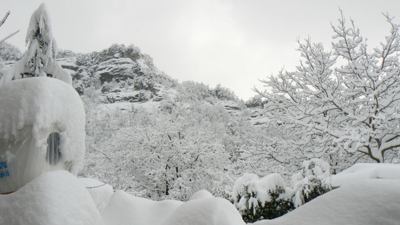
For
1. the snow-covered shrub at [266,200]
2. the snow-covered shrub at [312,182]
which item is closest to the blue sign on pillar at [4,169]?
the snow-covered shrub at [312,182]

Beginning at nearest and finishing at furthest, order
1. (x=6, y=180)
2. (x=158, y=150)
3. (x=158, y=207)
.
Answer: (x=6, y=180) → (x=158, y=207) → (x=158, y=150)

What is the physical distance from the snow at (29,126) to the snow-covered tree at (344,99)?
7.30 m

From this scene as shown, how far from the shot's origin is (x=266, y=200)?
9594mm

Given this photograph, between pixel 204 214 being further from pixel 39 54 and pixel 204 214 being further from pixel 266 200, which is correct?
pixel 266 200

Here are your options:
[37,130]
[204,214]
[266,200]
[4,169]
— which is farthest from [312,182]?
[4,169]

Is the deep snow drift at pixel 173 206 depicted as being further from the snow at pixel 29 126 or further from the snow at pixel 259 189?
the snow at pixel 259 189

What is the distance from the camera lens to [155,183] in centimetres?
1764

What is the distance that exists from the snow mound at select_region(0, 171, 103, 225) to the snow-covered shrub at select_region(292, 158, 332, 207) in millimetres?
6588

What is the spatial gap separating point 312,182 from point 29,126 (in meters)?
7.13

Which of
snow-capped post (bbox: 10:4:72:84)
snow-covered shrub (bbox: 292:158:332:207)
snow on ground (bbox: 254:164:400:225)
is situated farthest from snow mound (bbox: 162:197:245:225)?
snow-covered shrub (bbox: 292:158:332:207)

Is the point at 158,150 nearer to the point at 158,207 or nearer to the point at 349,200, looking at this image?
the point at 158,207

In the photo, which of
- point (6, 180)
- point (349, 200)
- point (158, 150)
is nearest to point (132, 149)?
point (158, 150)

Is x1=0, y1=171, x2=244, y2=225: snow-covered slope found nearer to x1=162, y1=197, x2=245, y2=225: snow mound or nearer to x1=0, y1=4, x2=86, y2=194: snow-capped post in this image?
x1=162, y1=197, x2=245, y2=225: snow mound

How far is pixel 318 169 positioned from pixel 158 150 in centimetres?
1153
